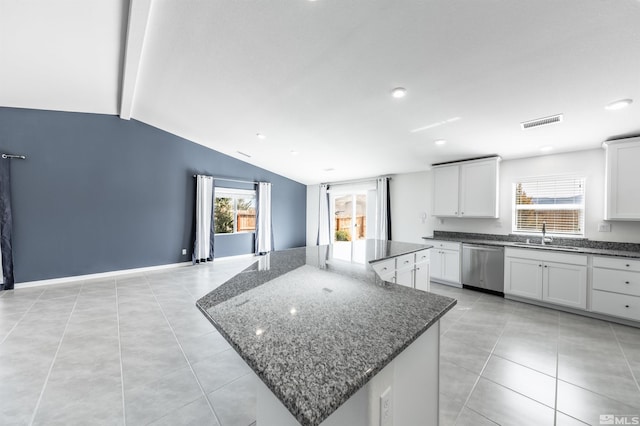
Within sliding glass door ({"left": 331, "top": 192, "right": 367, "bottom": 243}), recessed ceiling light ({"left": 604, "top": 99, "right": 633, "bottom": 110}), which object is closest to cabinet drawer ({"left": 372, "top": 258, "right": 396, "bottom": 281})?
recessed ceiling light ({"left": 604, "top": 99, "right": 633, "bottom": 110})

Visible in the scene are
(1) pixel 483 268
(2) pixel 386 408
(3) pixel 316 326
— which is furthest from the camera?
(1) pixel 483 268

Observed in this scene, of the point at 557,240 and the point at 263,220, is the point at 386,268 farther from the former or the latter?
the point at 263,220

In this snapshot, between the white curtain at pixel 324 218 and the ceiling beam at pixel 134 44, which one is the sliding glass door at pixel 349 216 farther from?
the ceiling beam at pixel 134 44

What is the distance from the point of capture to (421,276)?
130 inches

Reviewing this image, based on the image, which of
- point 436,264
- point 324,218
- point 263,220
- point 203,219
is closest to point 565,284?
point 436,264

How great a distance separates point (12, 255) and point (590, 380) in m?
7.11

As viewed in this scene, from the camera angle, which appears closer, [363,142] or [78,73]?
[78,73]

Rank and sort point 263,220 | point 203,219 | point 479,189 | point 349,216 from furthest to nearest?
point 349,216 < point 263,220 < point 203,219 < point 479,189

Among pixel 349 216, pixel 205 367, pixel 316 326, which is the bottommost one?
pixel 205 367

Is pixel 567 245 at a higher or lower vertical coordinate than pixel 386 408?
higher

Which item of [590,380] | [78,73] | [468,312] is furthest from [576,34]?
[78,73]

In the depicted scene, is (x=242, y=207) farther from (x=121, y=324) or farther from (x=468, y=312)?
(x=468, y=312)

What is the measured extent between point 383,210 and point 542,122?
3.26 m

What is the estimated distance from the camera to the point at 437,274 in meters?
4.55
